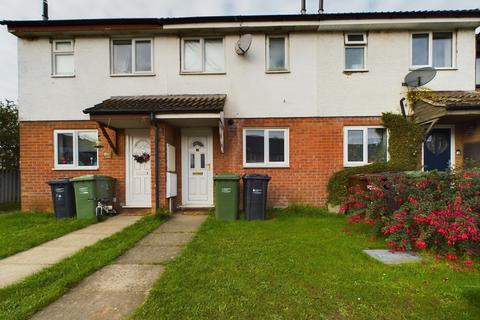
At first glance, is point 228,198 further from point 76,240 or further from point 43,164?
point 43,164

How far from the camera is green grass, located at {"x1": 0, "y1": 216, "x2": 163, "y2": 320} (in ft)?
9.13

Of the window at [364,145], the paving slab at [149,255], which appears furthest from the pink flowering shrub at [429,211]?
the paving slab at [149,255]

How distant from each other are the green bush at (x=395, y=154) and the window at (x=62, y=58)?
8.85 meters

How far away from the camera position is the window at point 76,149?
27.7 ft

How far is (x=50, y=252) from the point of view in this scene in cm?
466

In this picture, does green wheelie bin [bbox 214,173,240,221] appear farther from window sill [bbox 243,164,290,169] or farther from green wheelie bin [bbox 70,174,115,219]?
green wheelie bin [bbox 70,174,115,219]

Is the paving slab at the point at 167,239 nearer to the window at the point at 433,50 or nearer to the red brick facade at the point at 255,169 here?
the red brick facade at the point at 255,169

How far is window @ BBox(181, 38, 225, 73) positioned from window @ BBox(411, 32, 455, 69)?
5.99 m

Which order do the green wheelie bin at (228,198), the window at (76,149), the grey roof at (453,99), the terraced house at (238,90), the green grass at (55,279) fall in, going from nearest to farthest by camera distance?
the green grass at (55,279)
the grey roof at (453,99)
the green wheelie bin at (228,198)
the terraced house at (238,90)
the window at (76,149)

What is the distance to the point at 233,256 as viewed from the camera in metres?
4.15

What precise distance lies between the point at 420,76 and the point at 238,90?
5.34 metres

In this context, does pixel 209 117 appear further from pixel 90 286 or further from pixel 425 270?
pixel 425 270

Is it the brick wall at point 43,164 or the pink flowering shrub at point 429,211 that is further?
the brick wall at point 43,164

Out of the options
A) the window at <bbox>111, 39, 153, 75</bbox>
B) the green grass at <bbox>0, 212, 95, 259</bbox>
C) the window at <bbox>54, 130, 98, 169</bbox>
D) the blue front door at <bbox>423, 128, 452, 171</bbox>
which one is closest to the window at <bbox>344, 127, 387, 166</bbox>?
the blue front door at <bbox>423, 128, 452, 171</bbox>
